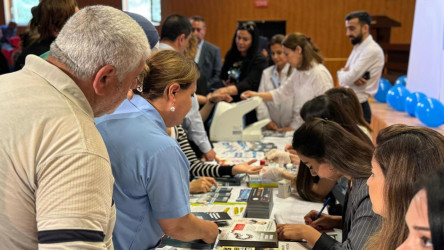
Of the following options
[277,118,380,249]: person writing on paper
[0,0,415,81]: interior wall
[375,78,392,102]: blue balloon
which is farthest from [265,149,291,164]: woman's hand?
[0,0,415,81]: interior wall

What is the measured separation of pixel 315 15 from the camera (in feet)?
32.6

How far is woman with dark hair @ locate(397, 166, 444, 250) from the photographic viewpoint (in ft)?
1.91

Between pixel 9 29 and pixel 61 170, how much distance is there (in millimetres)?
7779

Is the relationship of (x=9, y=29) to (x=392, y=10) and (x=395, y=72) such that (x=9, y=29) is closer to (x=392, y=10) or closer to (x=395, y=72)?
(x=395, y=72)

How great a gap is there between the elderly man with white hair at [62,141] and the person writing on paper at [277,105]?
3237 mm

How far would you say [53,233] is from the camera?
2.94 feet

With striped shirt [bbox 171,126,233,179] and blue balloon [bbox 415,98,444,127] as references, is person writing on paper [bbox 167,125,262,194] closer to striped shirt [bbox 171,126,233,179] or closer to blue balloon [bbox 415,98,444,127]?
striped shirt [bbox 171,126,233,179]

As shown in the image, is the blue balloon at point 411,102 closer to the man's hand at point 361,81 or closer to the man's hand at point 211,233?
the man's hand at point 361,81

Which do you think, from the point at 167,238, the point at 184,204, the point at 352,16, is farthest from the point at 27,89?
the point at 352,16

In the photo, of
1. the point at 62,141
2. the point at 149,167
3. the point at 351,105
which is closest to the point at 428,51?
the point at 351,105

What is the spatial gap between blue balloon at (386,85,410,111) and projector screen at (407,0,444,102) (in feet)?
0.49

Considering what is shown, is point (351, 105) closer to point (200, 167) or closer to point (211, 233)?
point (200, 167)

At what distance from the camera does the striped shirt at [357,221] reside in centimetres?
156

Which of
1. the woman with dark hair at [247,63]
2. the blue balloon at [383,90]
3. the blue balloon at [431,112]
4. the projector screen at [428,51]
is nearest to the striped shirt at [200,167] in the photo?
the woman with dark hair at [247,63]
